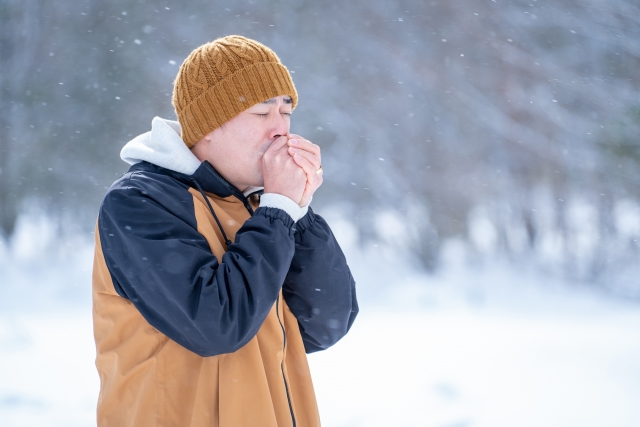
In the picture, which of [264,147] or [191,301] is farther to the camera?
[264,147]

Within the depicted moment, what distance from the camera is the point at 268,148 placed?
1.23 meters

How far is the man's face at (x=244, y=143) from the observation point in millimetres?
1255

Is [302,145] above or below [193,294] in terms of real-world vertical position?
above

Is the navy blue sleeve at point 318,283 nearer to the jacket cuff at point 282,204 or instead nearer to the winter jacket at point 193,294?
the winter jacket at point 193,294

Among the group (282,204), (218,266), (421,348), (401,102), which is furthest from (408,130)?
(218,266)

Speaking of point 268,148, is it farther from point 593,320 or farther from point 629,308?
point 629,308

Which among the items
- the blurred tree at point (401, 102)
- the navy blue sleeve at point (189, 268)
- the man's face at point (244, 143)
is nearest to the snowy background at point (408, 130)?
the blurred tree at point (401, 102)

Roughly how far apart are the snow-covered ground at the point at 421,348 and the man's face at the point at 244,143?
6.67 ft

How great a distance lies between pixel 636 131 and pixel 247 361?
20.1ft

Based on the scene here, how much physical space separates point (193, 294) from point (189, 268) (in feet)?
0.15

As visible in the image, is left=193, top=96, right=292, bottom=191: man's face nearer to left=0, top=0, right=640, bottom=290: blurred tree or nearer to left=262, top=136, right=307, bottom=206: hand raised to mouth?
left=262, top=136, right=307, bottom=206: hand raised to mouth

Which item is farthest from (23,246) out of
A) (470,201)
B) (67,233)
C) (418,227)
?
(470,201)

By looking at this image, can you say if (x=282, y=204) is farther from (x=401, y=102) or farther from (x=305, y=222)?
(x=401, y=102)

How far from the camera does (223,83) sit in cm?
127
